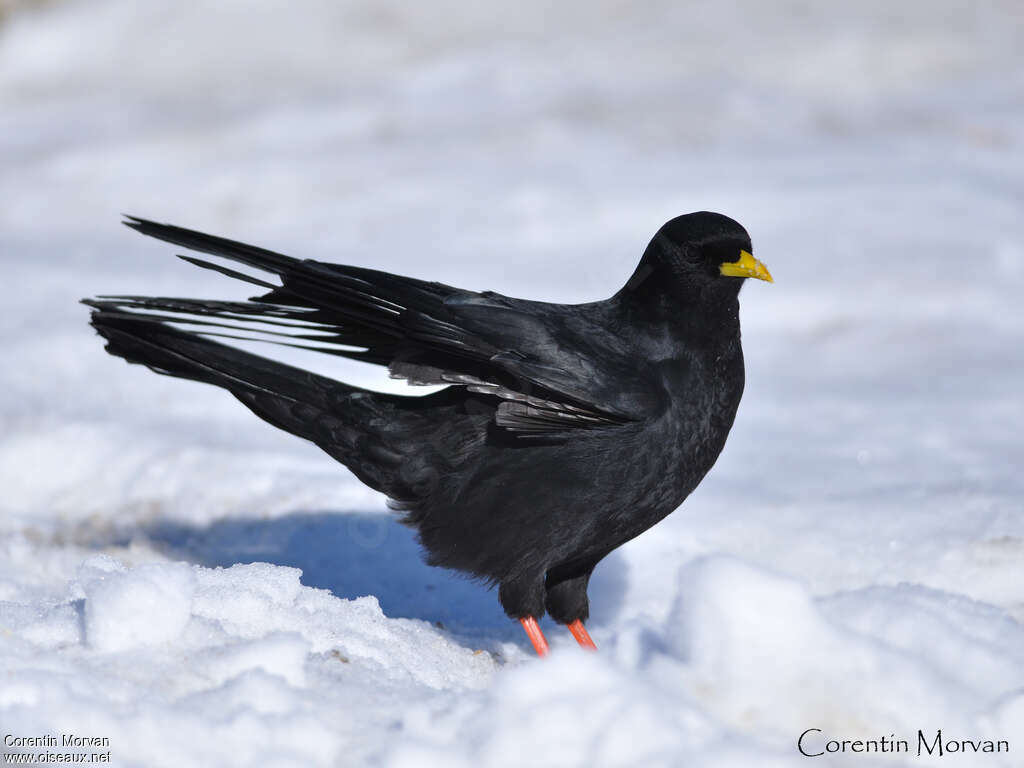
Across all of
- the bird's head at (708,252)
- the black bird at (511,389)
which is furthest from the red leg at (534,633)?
the bird's head at (708,252)

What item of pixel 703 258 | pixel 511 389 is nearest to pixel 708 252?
pixel 703 258

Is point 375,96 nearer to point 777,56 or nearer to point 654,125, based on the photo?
point 654,125

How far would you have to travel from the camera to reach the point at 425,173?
988 cm

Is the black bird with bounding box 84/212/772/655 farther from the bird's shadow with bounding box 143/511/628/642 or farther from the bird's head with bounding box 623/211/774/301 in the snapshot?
the bird's shadow with bounding box 143/511/628/642

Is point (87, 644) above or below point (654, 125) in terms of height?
below

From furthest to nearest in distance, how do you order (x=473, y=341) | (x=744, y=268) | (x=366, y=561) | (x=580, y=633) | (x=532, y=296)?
(x=532, y=296)
(x=366, y=561)
(x=580, y=633)
(x=744, y=268)
(x=473, y=341)

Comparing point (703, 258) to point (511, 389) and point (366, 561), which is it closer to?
point (511, 389)

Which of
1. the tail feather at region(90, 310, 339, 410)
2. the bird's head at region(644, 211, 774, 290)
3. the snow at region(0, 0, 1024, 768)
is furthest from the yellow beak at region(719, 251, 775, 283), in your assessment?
the tail feather at region(90, 310, 339, 410)

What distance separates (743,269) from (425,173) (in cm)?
619

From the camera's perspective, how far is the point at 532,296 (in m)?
7.80

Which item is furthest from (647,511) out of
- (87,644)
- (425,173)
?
(425,173)

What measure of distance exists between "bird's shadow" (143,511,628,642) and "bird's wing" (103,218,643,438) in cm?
105

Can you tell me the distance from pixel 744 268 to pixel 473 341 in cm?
100

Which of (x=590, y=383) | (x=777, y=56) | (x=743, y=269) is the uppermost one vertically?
(x=777, y=56)
